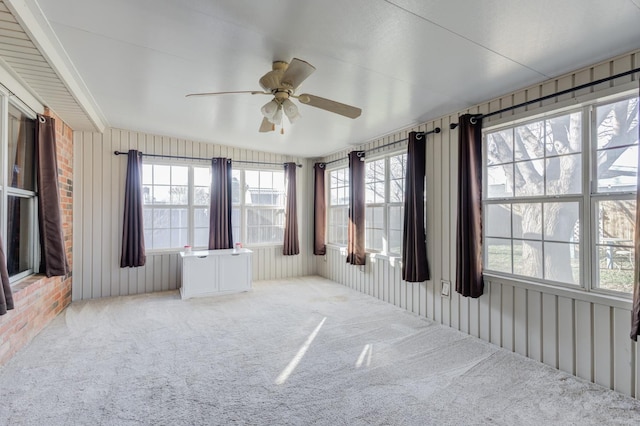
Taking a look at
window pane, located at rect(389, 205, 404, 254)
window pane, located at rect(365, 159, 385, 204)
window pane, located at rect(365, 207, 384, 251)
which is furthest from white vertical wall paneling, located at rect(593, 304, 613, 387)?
window pane, located at rect(365, 159, 385, 204)

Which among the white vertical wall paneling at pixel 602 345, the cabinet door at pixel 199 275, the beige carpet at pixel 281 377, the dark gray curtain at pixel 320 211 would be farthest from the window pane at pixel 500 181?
the cabinet door at pixel 199 275

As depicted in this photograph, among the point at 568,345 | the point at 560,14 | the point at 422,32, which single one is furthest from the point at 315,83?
the point at 568,345

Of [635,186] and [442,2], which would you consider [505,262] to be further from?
[442,2]

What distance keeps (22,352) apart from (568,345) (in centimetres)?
461

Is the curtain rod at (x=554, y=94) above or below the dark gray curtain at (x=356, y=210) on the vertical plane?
above

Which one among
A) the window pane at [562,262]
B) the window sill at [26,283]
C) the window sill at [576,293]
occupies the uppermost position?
the window pane at [562,262]

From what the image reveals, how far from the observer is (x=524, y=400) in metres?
2.11

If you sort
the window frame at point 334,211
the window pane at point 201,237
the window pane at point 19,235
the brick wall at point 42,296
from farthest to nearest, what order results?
the window frame at point 334,211, the window pane at point 201,237, the window pane at point 19,235, the brick wall at point 42,296

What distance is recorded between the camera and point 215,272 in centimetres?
466

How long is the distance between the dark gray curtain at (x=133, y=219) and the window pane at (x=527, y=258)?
15.8ft

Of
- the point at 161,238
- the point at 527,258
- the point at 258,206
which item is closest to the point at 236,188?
the point at 258,206

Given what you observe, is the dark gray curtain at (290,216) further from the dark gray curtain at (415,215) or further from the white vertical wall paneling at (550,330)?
the white vertical wall paneling at (550,330)

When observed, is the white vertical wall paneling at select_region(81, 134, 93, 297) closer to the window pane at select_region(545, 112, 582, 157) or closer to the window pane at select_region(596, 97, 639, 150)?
the window pane at select_region(545, 112, 582, 157)

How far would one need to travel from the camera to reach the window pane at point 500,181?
298cm
